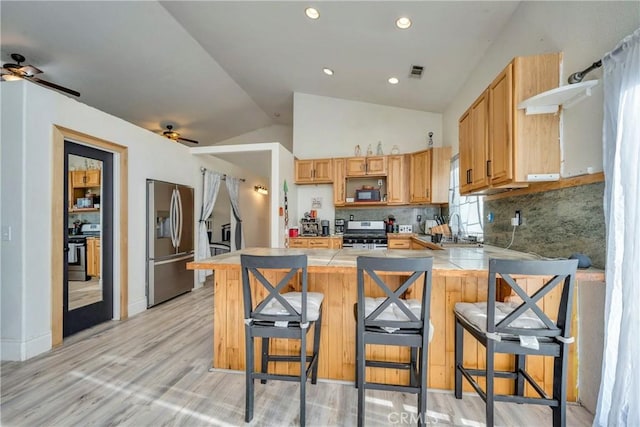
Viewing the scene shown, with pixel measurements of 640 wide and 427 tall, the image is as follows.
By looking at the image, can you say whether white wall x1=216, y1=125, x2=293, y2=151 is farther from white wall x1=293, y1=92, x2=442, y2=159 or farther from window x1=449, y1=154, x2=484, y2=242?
window x1=449, y1=154, x2=484, y2=242

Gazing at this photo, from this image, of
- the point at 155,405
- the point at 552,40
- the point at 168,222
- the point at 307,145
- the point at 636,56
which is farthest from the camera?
the point at 307,145

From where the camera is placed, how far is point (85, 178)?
10.0 feet

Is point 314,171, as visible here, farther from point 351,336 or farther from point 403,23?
point 351,336

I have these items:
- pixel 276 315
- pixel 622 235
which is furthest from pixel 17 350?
pixel 622 235

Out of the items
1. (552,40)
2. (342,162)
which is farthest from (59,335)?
(552,40)

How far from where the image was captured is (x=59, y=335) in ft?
8.68

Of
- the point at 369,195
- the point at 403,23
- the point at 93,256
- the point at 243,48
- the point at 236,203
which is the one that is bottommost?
the point at 93,256

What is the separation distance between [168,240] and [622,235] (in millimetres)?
4641

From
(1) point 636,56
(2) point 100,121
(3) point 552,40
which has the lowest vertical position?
(1) point 636,56

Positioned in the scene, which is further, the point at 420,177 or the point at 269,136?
the point at 269,136

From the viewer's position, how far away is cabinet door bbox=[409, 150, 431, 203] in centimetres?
458

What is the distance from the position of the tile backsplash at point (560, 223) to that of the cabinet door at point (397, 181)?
2050 mm

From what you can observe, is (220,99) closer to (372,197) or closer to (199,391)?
(372,197)

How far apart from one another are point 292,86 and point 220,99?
1.68m
